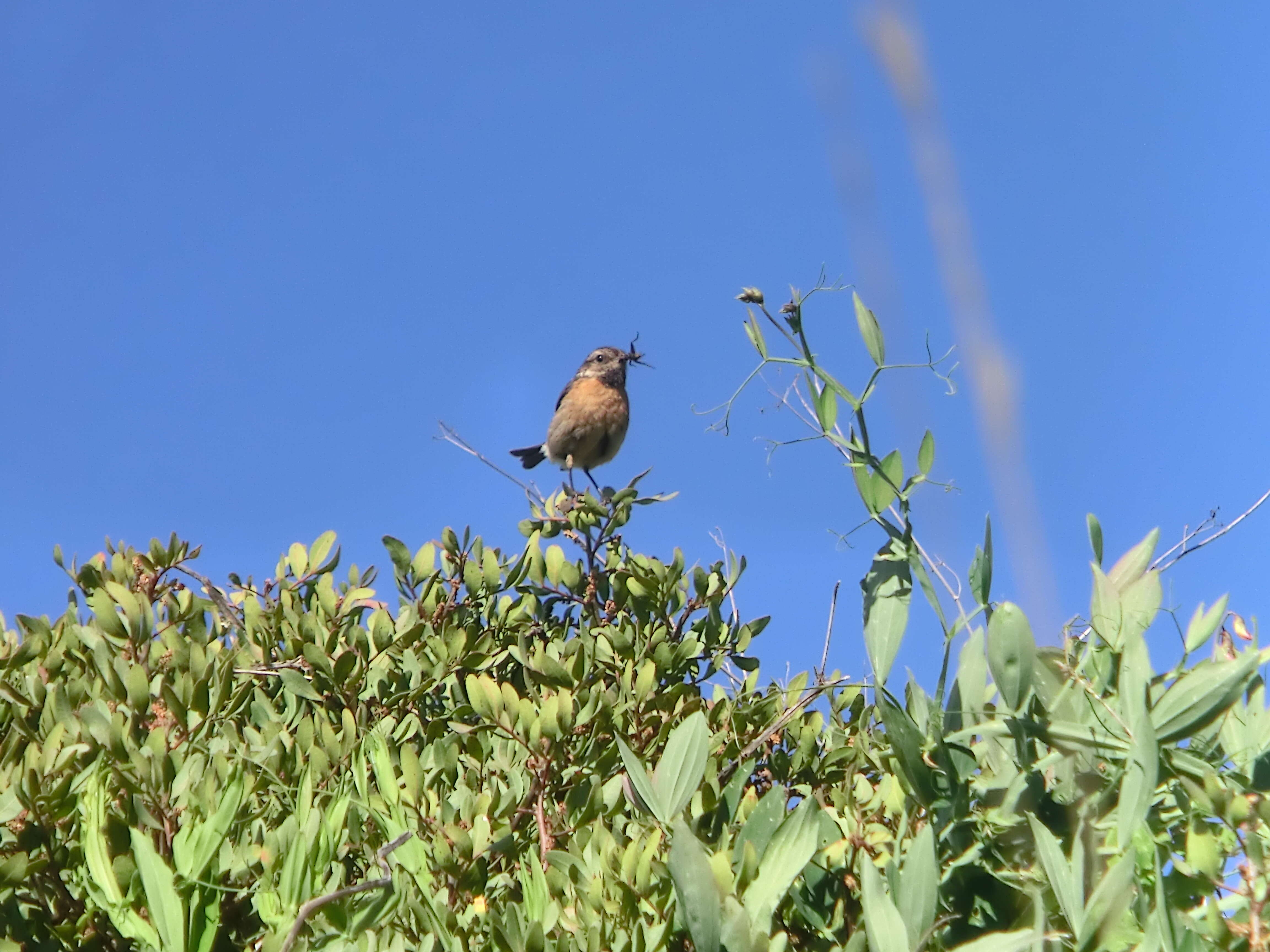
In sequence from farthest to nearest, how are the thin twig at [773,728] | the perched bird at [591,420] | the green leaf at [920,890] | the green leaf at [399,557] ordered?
1. the perched bird at [591,420]
2. the green leaf at [399,557]
3. the thin twig at [773,728]
4. the green leaf at [920,890]

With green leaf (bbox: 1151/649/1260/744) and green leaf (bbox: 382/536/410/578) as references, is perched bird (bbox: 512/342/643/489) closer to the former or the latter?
green leaf (bbox: 382/536/410/578)

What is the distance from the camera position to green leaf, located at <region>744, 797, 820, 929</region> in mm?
Answer: 1413

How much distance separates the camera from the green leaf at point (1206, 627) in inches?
60.1

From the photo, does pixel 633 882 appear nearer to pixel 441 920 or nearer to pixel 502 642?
pixel 441 920

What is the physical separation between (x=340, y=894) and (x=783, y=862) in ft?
1.74

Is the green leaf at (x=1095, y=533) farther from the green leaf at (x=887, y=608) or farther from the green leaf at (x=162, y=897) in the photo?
the green leaf at (x=162, y=897)

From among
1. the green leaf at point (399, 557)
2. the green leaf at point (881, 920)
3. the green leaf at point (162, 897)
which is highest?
the green leaf at point (399, 557)

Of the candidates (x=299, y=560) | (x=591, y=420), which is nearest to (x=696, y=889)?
(x=299, y=560)

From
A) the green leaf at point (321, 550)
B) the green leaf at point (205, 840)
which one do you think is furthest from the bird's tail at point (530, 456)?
the green leaf at point (205, 840)

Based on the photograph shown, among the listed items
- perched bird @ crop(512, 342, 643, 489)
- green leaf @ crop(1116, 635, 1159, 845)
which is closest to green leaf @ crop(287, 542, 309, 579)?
green leaf @ crop(1116, 635, 1159, 845)

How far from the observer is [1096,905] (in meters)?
1.15

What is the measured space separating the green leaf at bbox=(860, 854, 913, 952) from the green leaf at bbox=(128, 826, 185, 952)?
89 cm

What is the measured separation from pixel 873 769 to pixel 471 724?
0.82 meters

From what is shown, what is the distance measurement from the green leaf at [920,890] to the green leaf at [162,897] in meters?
0.92
